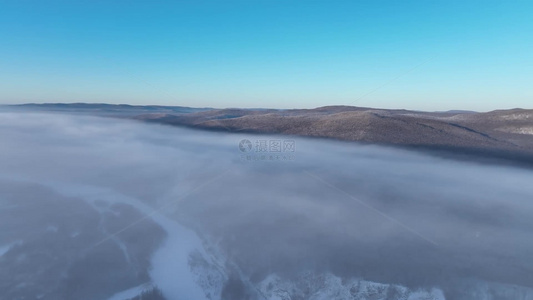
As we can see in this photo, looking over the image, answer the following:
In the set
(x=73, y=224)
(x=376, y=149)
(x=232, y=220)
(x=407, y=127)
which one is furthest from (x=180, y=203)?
(x=407, y=127)

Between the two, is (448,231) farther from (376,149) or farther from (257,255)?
(376,149)

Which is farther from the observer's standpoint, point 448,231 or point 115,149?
point 115,149

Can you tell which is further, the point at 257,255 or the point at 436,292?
the point at 257,255

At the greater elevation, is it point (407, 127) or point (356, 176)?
point (407, 127)

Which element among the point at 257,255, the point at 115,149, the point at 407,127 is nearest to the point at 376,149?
the point at 407,127

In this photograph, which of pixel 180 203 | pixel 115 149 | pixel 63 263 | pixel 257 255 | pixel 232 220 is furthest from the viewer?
pixel 115 149

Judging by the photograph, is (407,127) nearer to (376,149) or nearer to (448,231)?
(376,149)

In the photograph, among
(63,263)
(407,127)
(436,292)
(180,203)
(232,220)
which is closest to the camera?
(436,292)

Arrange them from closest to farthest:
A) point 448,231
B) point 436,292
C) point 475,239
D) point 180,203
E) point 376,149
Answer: point 436,292 < point 475,239 < point 448,231 < point 180,203 < point 376,149

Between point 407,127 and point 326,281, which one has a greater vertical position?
point 407,127
